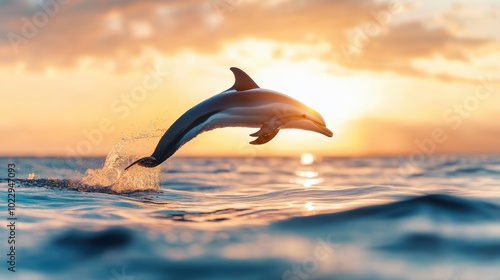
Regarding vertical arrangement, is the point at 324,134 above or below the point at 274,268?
above

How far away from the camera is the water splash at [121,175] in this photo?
14.3m

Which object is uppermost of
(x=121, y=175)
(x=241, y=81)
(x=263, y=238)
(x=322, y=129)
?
(x=241, y=81)

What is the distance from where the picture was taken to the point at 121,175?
1396 cm

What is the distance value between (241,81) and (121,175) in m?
4.60

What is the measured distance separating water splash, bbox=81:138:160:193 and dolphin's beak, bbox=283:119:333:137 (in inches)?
191

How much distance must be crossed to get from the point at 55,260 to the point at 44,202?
4.29 meters

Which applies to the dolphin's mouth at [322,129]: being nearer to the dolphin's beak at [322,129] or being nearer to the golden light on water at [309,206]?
the dolphin's beak at [322,129]

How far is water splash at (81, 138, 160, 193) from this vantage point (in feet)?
46.8

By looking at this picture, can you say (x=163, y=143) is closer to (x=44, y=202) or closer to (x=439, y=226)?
(x=44, y=202)

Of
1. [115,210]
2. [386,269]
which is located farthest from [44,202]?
[386,269]

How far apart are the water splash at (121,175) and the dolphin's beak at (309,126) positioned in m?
4.84

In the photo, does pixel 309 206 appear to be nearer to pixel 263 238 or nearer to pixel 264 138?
pixel 264 138

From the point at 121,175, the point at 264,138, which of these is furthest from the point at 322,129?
the point at 121,175

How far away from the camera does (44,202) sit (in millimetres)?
11258
